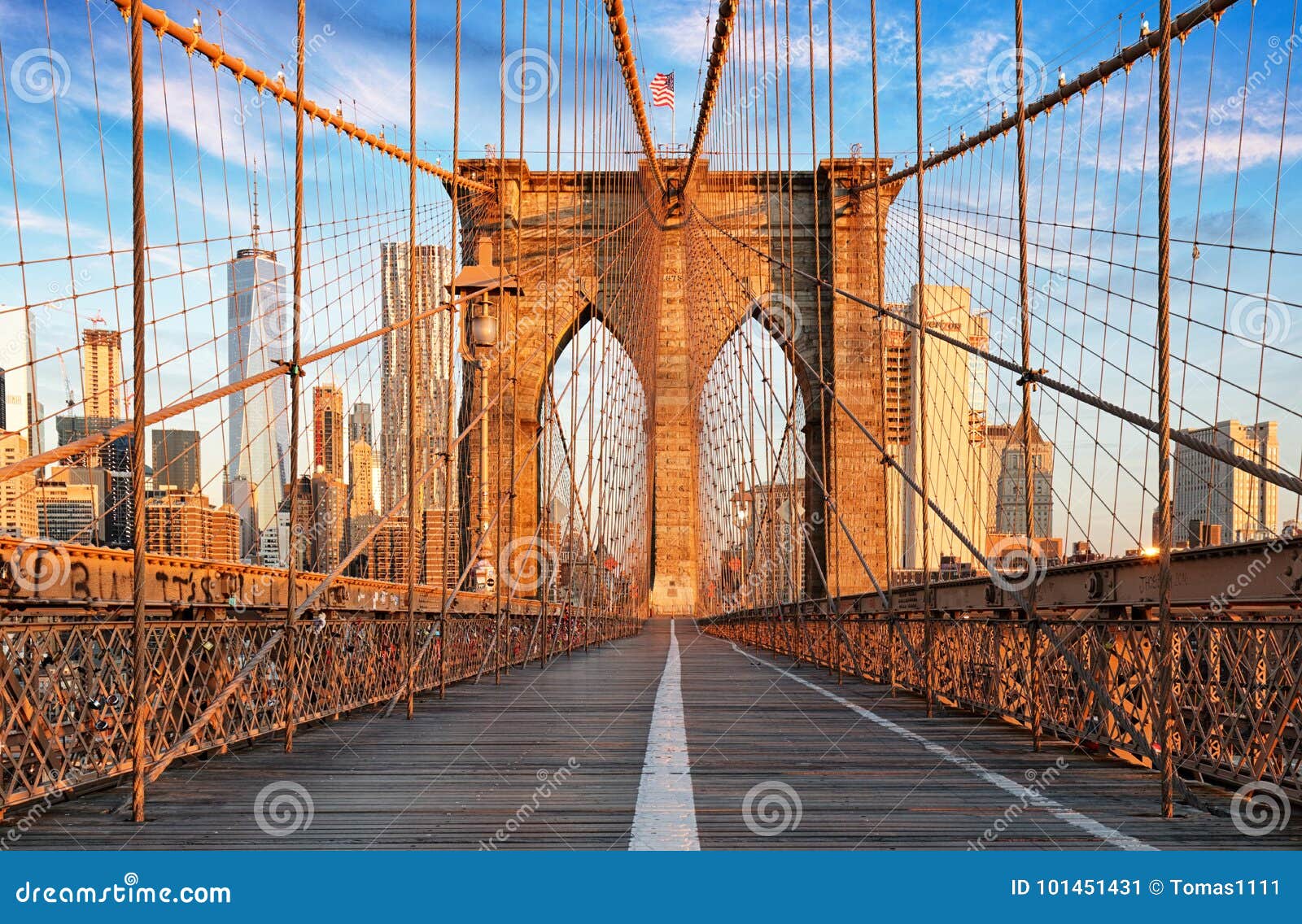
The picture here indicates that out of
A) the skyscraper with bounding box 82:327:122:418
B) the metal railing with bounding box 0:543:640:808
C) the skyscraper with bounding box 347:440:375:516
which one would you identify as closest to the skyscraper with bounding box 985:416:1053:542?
the skyscraper with bounding box 347:440:375:516

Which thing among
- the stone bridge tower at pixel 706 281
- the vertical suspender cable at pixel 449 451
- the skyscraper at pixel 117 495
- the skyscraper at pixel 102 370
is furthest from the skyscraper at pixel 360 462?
the stone bridge tower at pixel 706 281

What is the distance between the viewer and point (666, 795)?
13.3ft

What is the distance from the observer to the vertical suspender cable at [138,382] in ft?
12.4

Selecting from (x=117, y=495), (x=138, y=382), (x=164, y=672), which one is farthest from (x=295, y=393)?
(x=117, y=495)

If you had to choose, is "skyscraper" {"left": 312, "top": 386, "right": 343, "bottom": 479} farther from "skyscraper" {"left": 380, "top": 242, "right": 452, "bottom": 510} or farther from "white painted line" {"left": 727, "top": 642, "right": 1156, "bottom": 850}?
"white painted line" {"left": 727, "top": 642, "right": 1156, "bottom": 850}

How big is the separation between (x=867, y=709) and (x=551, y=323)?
24.6 metres

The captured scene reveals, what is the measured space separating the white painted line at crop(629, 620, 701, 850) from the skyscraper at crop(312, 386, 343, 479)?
10.2 meters

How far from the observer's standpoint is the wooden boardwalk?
3.31m

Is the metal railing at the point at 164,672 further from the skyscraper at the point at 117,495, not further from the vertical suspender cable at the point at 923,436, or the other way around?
the vertical suspender cable at the point at 923,436

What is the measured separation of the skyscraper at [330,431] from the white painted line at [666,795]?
10.2m

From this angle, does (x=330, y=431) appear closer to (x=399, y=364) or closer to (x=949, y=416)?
(x=399, y=364)

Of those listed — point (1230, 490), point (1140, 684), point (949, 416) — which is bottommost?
point (1140, 684)

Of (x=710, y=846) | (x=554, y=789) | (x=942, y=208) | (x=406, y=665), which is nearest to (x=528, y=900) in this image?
(x=710, y=846)

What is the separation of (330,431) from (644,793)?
43.5 ft
